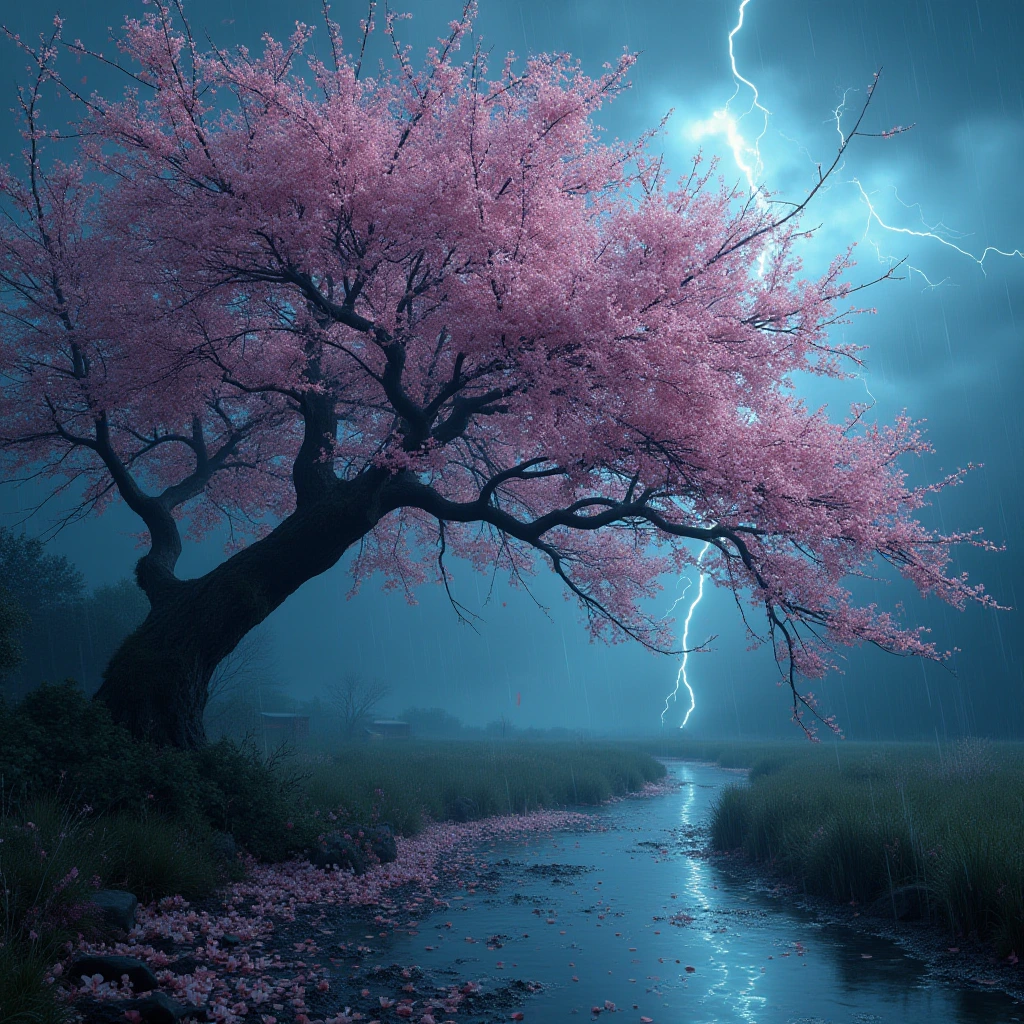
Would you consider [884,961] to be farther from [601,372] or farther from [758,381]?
[758,381]

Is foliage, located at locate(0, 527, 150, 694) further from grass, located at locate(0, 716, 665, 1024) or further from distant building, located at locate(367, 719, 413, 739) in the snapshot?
distant building, located at locate(367, 719, 413, 739)

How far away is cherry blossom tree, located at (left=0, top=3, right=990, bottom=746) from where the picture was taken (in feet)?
33.6

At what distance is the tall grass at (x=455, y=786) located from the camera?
15695 millimetres

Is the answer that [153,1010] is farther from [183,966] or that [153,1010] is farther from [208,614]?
[208,614]

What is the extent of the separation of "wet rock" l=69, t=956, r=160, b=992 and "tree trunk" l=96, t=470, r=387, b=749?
6527mm

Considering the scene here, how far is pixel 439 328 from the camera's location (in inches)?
443

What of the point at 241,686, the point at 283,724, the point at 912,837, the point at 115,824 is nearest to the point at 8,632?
the point at 115,824

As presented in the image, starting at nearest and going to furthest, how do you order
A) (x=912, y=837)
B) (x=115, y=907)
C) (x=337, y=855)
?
1. (x=115, y=907)
2. (x=912, y=837)
3. (x=337, y=855)

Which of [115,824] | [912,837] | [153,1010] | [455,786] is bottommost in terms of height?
[455,786]

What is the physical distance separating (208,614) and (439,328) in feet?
20.3

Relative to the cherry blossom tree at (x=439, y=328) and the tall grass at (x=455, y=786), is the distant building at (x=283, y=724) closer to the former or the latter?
the tall grass at (x=455, y=786)

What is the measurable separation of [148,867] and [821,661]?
9999 millimetres

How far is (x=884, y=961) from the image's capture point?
7.89 metres

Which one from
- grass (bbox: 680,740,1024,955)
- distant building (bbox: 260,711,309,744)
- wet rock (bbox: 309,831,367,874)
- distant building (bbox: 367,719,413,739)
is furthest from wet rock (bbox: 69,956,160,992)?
distant building (bbox: 367,719,413,739)
